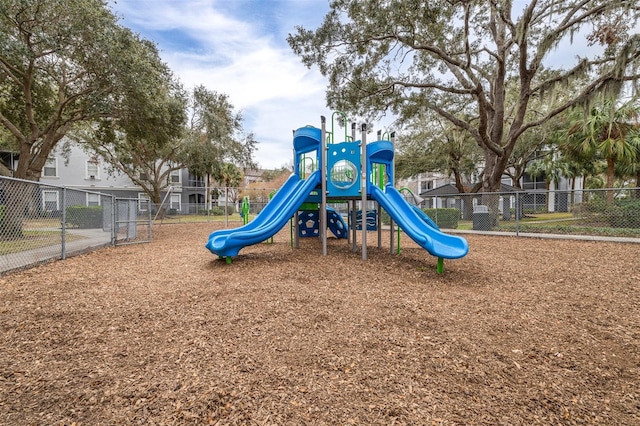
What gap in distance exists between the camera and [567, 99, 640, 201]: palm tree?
41.2 ft

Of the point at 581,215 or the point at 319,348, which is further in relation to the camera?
the point at 581,215

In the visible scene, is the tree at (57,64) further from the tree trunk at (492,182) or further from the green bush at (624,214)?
the green bush at (624,214)

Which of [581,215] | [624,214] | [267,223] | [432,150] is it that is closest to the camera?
[267,223]

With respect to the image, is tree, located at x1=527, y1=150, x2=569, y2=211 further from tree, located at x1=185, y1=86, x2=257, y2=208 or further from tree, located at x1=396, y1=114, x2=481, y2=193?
tree, located at x1=185, y1=86, x2=257, y2=208

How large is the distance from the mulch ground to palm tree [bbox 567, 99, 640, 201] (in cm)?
1094

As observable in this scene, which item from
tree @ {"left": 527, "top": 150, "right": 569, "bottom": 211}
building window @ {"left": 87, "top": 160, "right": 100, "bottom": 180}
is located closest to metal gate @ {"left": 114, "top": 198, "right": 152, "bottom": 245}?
building window @ {"left": 87, "top": 160, "right": 100, "bottom": 180}

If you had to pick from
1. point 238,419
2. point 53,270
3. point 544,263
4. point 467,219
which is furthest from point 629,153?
point 53,270

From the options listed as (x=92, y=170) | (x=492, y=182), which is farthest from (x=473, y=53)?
(x=92, y=170)

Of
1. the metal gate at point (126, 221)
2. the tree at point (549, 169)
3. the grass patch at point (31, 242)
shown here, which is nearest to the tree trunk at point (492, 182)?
the metal gate at point (126, 221)

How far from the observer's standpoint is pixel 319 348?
257 centimetres

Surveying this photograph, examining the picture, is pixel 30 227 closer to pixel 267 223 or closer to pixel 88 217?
pixel 267 223

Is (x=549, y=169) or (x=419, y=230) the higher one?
(x=549, y=169)

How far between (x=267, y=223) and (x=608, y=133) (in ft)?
48.4

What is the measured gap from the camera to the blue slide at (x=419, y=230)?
4797 millimetres
